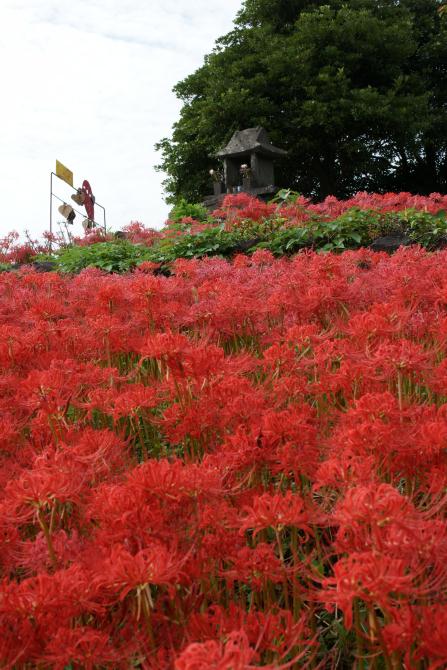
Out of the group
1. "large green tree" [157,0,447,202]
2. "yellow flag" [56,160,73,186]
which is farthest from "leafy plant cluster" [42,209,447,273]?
"large green tree" [157,0,447,202]

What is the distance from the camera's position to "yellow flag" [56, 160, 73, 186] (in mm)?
13633

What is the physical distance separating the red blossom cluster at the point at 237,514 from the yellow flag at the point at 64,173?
11.4m

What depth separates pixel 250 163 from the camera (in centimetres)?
1841

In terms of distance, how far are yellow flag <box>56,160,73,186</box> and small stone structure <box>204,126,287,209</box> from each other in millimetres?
4777

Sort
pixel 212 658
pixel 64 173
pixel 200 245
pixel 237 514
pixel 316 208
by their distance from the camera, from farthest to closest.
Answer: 1. pixel 64 173
2. pixel 316 208
3. pixel 200 245
4. pixel 237 514
5. pixel 212 658

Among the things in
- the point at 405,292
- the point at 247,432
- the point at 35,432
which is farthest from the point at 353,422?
the point at 405,292

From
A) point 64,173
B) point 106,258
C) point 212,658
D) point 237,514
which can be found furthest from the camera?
point 64,173

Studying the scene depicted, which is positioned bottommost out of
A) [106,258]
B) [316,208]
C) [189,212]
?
[106,258]

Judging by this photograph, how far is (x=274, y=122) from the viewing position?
22469mm

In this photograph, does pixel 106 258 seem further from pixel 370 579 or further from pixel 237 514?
pixel 370 579

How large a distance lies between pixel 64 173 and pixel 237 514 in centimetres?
1324

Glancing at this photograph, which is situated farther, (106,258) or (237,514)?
(106,258)

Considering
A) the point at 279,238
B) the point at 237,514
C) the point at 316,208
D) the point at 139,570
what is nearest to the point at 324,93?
the point at 316,208

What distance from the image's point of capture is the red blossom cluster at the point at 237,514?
1.20 meters
